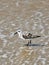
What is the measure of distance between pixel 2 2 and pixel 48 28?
1546 millimetres

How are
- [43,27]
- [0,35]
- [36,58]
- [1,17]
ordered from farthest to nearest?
[1,17]
[43,27]
[0,35]
[36,58]

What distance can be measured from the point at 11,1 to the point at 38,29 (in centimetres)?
152

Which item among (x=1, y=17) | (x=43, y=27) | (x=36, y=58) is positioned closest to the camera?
(x=36, y=58)

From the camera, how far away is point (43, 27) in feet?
A: 15.8

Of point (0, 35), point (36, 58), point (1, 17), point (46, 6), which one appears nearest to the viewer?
point (36, 58)

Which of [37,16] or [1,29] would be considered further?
[37,16]

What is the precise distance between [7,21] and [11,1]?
1062 millimetres

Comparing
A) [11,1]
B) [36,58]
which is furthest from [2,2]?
[36,58]

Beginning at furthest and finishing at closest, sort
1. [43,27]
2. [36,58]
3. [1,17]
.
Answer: [1,17]
[43,27]
[36,58]

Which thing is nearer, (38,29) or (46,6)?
(38,29)

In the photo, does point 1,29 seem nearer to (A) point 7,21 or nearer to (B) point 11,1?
(A) point 7,21

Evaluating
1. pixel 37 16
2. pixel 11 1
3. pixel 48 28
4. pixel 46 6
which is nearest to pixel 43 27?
pixel 48 28

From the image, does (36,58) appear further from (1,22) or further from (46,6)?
(46,6)

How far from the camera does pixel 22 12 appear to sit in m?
5.48
